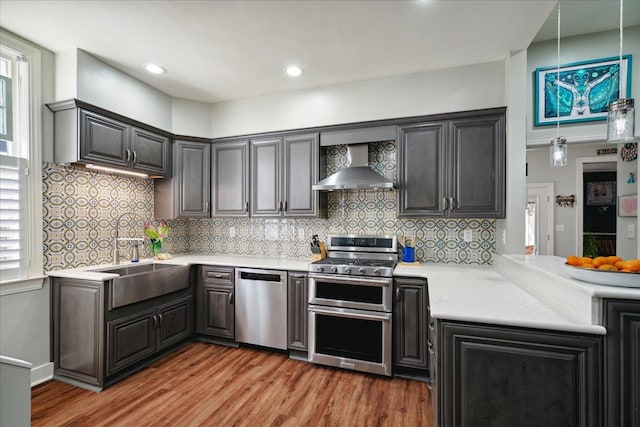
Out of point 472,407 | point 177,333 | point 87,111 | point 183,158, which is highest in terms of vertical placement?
point 87,111

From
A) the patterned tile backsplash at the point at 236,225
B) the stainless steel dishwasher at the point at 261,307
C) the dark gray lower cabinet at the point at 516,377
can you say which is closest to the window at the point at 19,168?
the patterned tile backsplash at the point at 236,225

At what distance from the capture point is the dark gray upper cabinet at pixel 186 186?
3525 millimetres

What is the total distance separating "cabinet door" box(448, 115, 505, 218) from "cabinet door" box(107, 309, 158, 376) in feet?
9.94

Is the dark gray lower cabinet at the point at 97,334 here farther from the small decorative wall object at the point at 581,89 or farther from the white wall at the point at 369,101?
the small decorative wall object at the point at 581,89

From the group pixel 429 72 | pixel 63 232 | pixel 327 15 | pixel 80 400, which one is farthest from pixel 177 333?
pixel 429 72

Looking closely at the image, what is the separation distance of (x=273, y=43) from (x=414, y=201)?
1905 mm

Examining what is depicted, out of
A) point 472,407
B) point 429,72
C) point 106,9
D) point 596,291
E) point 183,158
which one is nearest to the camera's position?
point 596,291

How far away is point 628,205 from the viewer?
8.84 feet

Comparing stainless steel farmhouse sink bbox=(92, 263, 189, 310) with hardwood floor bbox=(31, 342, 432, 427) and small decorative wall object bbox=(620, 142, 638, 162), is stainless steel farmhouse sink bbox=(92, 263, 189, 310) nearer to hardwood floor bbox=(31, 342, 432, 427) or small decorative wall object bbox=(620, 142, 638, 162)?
hardwood floor bbox=(31, 342, 432, 427)

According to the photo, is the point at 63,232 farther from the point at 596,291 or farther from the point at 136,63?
the point at 596,291

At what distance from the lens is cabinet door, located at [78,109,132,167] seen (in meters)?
2.55

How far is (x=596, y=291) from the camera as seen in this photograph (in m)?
1.29

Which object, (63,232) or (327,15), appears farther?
(63,232)

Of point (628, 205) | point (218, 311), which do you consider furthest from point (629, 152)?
point (218, 311)
